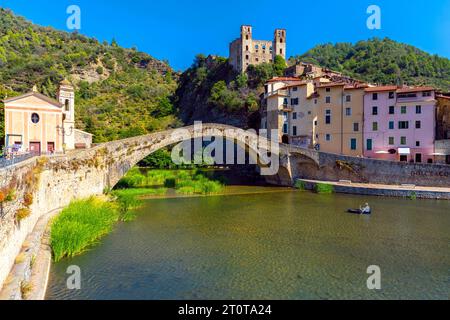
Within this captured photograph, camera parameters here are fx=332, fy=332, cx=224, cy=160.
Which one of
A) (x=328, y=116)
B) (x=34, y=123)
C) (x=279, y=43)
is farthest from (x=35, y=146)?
(x=279, y=43)

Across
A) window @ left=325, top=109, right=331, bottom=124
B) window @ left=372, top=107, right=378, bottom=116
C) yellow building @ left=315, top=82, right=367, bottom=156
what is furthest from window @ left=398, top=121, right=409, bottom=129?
window @ left=325, top=109, right=331, bottom=124

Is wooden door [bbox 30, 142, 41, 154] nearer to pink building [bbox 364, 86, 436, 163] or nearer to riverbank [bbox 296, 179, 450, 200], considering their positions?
riverbank [bbox 296, 179, 450, 200]

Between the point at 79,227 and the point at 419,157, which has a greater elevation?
the point at 419,157

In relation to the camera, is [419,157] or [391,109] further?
[391,109]

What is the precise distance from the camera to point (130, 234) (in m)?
15.9

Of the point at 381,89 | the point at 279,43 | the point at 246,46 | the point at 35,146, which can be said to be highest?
the point at 279,43

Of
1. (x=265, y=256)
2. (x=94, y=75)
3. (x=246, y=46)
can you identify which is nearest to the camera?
(x=265, y=256)

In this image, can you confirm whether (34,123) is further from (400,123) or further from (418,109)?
(418,109)

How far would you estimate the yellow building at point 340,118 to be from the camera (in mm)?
38031

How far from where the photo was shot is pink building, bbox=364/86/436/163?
3425cm

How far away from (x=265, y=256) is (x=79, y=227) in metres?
7.59

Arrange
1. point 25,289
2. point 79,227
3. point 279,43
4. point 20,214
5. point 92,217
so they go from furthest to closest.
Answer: point 279,43 < point 92,217 < point 79,227 < point 20,214 < point 25,289

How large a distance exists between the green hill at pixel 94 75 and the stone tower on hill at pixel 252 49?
19.0m

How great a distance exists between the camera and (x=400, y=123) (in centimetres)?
3569
